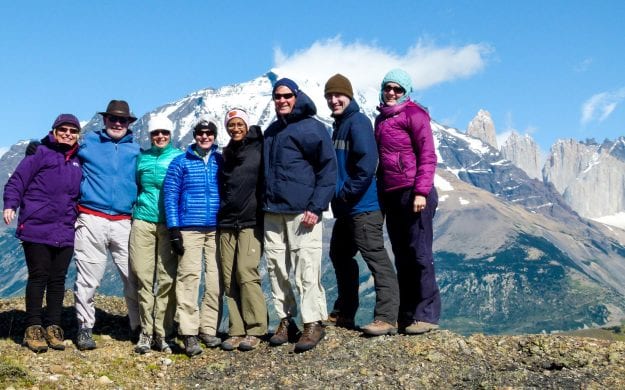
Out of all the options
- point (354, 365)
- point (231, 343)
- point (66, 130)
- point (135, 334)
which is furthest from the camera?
point (135, 334)

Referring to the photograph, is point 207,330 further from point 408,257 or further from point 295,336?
point 408,257

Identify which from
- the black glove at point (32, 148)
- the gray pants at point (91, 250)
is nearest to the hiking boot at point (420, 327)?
the gray pants at point (91, 250)

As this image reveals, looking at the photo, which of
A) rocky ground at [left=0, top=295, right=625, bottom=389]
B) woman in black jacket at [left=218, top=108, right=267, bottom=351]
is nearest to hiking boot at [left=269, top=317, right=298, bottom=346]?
rocky ground at [left=0, top=295, right=625, bottom=389]

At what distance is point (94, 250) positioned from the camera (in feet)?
39.3

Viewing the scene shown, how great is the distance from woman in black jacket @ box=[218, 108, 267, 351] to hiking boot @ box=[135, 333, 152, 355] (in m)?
1.51

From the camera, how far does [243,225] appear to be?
38.9 ft

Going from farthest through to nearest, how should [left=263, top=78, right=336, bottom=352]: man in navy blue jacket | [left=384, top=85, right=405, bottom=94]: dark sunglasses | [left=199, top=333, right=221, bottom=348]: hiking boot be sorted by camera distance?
1. [left=199, top=333, right=221, bottom=348]: hiking boot
2. [left=384, top=85, right=405, bottom=94]: dark sunglasses
3. [left=263, top=78, right=336, bottom=352]: man in navy blue jacket

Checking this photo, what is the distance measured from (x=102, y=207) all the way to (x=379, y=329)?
576 centimetres

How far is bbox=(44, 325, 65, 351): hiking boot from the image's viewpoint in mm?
11633

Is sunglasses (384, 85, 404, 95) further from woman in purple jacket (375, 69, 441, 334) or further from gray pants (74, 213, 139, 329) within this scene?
gray pants (74, 213, 139, 329)

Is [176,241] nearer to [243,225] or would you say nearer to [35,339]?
[243,225]

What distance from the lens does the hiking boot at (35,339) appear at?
11375 mm

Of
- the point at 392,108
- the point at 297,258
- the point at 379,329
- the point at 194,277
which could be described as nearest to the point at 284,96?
the point at 392,108

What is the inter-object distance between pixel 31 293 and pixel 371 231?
21.1 ft
